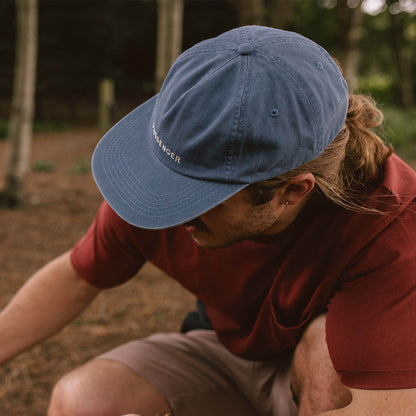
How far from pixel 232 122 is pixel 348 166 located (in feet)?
1.48

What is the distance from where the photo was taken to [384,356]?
121 centimetres

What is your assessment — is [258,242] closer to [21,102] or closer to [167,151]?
[167,151]

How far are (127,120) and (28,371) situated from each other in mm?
1652

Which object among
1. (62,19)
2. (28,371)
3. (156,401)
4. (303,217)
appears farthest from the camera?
(62,19)

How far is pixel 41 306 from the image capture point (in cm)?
183

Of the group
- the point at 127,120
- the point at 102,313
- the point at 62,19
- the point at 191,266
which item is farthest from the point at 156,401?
the point at 62,19

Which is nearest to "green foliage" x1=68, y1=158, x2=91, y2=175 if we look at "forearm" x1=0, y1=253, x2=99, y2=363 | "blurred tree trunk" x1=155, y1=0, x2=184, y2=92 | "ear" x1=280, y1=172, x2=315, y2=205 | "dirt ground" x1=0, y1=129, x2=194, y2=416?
"dirt ground" x1=0, y1=129, x2=194, y2=416

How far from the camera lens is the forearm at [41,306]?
1.80m

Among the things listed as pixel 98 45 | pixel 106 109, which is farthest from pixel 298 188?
pixel 98 45

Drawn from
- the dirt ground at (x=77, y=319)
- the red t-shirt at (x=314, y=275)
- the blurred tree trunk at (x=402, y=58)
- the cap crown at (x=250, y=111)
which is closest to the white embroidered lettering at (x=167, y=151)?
the cap crown at (x=250, y=111)

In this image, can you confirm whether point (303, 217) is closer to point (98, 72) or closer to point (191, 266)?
point (191, 266)

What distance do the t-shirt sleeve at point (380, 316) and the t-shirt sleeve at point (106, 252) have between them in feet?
2.54

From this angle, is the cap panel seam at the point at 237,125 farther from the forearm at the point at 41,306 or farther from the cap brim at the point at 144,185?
the forearm at the point at 41,306

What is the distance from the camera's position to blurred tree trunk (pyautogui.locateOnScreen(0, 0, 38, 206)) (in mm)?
4895
